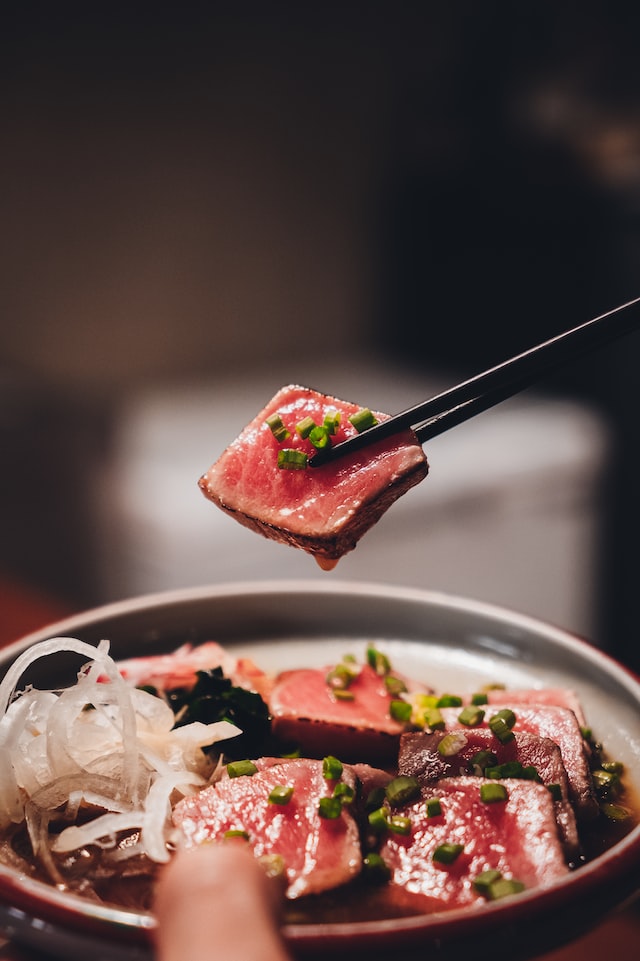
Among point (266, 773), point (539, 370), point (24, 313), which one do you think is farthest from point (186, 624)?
point (24, 313)

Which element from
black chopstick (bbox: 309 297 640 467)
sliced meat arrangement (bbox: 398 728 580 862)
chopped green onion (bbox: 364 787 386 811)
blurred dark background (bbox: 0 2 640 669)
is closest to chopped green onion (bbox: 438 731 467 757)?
sliced meat arrangement (bbox: 398 728 580 862)

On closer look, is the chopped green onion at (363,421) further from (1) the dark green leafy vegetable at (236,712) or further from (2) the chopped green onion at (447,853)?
(2) the chopped green onion at (447,853)

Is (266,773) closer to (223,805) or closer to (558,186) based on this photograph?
(223,805)

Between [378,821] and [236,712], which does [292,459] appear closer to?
[236,712]

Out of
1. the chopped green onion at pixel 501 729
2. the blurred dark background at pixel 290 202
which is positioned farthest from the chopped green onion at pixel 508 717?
the blurred dark background at pixel 290 202

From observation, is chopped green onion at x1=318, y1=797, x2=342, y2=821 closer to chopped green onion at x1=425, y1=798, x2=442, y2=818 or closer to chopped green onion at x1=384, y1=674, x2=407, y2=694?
chopped green onion at x1=425, y1=798, x2=442, y2=818
